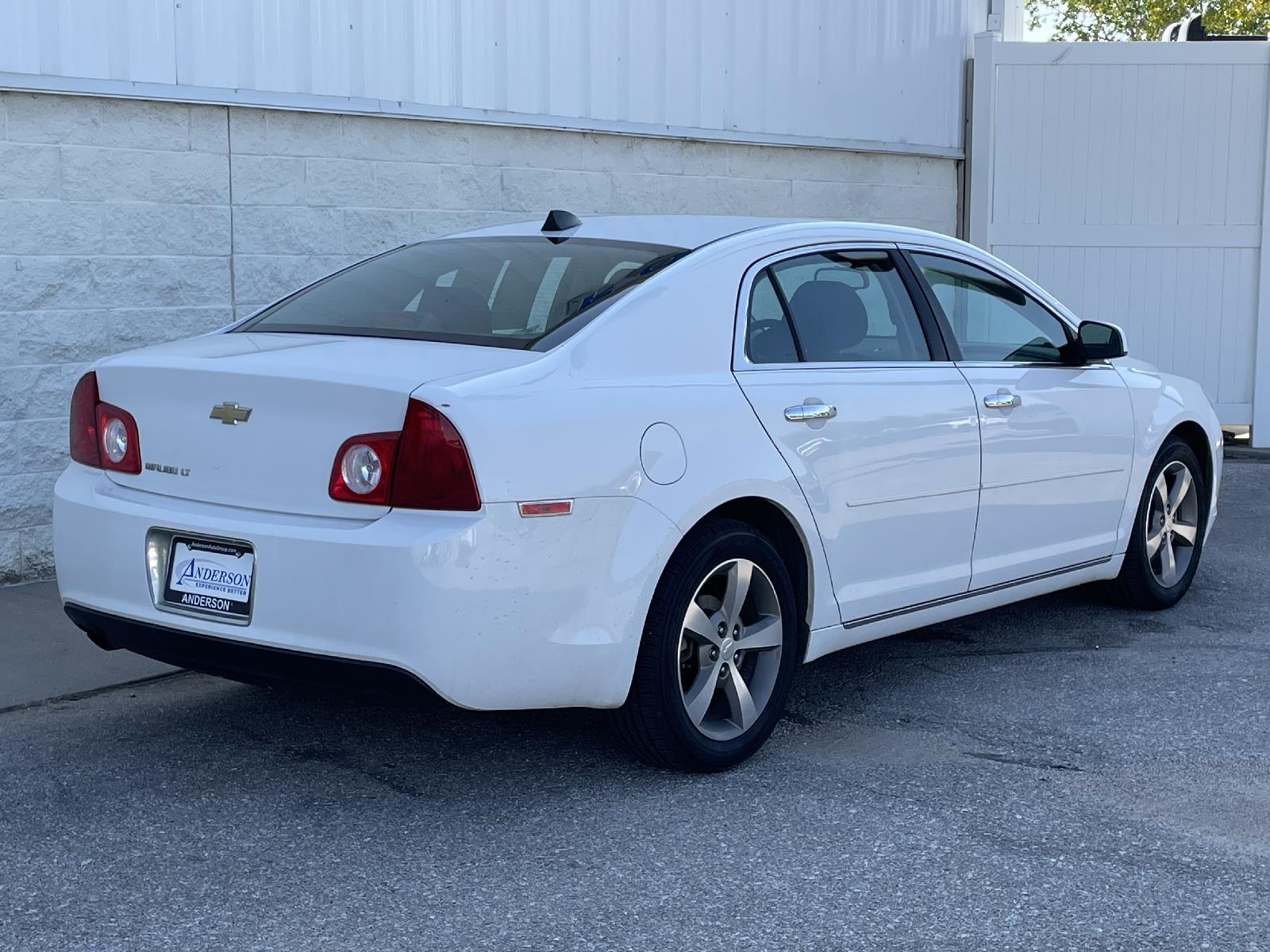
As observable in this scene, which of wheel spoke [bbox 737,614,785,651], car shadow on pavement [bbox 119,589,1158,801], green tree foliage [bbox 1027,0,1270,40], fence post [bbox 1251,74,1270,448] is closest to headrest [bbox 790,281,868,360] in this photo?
wheel spoke [bbox 737,614,785,651]

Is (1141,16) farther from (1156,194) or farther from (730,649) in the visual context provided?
(730,649)

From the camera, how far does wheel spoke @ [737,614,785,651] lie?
14.6 feet

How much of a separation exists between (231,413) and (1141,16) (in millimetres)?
39604

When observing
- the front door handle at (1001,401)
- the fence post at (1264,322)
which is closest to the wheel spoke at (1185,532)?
the front door handle at (1001,401)

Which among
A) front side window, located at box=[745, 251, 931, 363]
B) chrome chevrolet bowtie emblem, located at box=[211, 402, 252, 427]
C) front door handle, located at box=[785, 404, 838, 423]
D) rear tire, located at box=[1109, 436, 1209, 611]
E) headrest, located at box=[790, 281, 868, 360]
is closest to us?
chrome chevrolet bowtie emblem, located at box=[211, 402, 252, 427]

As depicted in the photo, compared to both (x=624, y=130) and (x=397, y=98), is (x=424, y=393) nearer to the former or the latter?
(x=397, y=98)

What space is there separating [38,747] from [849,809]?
2.34 metres

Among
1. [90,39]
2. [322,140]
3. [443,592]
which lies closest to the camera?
[443,592]

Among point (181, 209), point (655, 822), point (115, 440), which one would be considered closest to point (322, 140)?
point (181, 209)

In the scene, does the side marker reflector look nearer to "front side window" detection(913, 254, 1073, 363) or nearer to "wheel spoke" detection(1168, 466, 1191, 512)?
"front side window" detection(913, 254, 1073, 363)

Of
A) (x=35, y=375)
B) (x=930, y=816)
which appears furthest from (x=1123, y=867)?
(x=35, y=375)

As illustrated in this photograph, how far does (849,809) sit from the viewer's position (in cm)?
412

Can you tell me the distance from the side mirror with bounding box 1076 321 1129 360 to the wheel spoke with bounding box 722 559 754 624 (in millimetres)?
2067

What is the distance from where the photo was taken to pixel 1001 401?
532 centimetres
